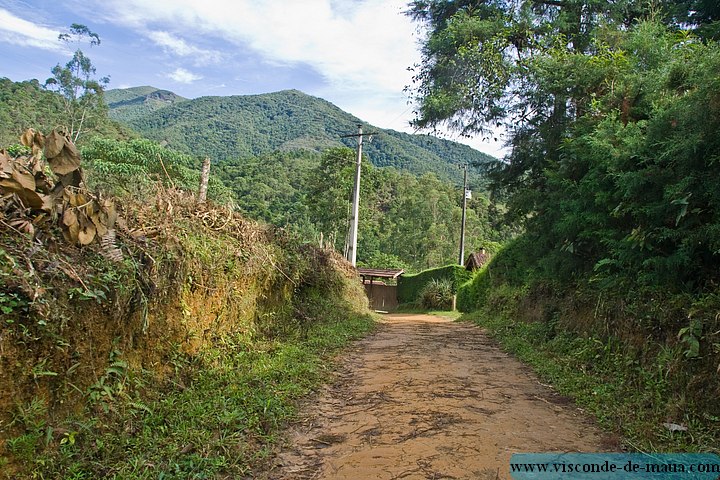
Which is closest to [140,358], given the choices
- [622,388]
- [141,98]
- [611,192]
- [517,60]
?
[622,388]

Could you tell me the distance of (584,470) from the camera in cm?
344

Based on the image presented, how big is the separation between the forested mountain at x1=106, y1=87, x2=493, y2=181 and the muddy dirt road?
5768 cm

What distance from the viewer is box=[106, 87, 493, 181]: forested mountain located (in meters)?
73.1

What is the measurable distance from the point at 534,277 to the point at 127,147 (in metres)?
17.2

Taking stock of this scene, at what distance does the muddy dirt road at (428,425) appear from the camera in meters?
3.47

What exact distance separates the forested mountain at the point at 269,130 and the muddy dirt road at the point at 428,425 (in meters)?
57.7

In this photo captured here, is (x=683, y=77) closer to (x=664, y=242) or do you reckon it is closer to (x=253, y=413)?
(x=664, y=242)

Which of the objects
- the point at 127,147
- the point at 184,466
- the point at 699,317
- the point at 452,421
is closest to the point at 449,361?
the point at 452,421

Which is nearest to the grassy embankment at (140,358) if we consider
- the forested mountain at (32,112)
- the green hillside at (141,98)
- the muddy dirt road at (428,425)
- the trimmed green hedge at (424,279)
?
the muddy dirt road at (428,425)

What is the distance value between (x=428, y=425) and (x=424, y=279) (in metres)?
25.6

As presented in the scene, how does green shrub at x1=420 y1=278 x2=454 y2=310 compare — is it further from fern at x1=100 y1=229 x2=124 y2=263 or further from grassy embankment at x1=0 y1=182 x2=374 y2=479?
fern at x1=100 y1=229 x2=124 y2=263

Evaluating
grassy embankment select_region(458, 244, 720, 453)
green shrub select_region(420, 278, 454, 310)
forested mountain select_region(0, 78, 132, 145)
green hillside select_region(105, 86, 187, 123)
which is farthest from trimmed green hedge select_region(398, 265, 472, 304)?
green hillside select_region(105, 86, 187, 123)

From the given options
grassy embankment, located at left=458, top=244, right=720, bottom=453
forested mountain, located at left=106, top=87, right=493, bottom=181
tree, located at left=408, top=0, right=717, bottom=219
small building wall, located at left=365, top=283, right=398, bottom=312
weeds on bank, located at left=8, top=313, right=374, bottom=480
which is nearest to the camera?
weeds on bank, located at left=8, top=313, right=374, bottom=480

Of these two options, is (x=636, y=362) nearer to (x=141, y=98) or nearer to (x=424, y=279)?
(x=424, y=279)
